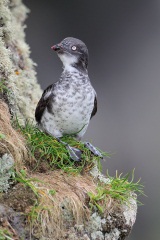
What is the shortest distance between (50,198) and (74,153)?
1.14m

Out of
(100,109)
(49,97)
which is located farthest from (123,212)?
(100,109)

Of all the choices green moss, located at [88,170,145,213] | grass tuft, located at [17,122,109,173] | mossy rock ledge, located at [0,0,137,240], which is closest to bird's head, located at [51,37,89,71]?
mossy rock ledge, located at [0,0,137,240]

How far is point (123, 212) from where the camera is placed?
20.7 feet

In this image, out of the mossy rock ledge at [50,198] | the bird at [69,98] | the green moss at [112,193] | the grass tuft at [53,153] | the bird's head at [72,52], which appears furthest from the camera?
the bird's head at [72,52]

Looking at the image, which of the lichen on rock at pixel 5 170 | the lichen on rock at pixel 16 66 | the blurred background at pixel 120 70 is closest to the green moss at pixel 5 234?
the lichen on rock at pixel 5 170

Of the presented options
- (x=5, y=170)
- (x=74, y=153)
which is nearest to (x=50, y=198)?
(x=5, y=170)

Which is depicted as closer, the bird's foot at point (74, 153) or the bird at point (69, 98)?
the bird's foot at point (74, 153)

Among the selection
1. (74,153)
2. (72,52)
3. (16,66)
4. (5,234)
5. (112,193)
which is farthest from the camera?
(16,66)

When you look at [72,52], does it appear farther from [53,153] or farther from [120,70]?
[120,70]

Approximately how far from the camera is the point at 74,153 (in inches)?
270

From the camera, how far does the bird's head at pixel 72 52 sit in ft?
24.7

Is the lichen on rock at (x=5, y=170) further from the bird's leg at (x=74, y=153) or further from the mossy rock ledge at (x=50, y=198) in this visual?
the bird's leg at (x=74, y=153)

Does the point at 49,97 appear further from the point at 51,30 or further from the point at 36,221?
the point at 51,30

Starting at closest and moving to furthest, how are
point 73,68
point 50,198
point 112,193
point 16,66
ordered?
point 50,198
point 112,193
point 73,68
point 16,66
